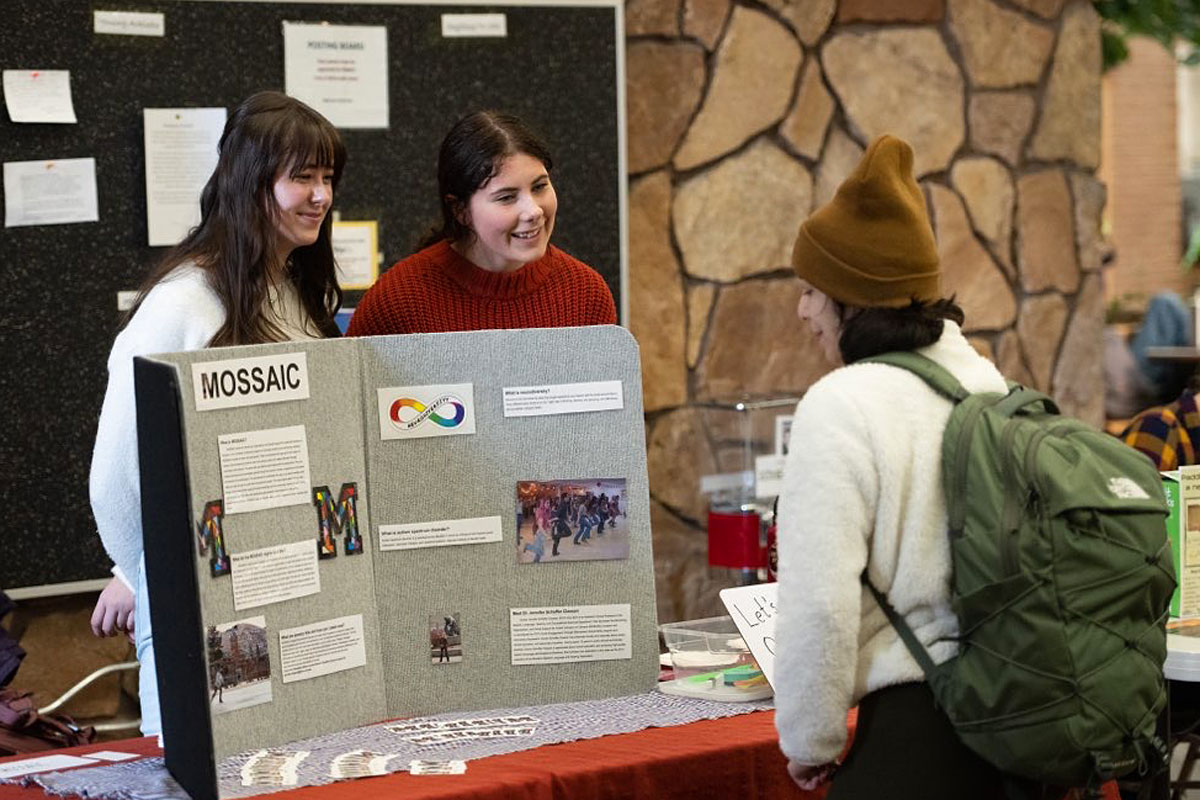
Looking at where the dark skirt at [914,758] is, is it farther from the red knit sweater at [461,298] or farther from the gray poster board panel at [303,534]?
the red knit sweater at [461,298]

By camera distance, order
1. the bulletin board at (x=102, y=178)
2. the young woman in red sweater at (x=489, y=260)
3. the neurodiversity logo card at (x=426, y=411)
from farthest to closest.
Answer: the bulletin board at (x=102, y=178) → the young woman in red sweater at (x=489, y=260) → the neurodiversity logo card at (x=426, y=411)

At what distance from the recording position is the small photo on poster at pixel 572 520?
7.52 ft

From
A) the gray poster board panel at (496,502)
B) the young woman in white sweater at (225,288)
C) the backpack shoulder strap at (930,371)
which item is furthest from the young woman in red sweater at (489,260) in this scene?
the backpack shoulder strap at (930,371)

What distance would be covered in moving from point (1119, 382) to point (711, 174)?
2506 mm

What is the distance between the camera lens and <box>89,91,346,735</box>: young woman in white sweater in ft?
7.50

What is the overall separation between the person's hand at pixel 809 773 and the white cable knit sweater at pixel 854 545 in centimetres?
5

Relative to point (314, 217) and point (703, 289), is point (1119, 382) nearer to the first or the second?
point (703, 289)

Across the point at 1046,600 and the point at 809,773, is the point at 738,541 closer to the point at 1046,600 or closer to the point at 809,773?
the point at 809,773

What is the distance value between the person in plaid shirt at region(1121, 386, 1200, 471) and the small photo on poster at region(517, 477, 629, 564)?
107 centimetres

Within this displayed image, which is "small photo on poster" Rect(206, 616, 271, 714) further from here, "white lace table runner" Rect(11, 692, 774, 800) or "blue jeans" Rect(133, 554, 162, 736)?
"blue jeans" Rect(133, 554, 162, 736)

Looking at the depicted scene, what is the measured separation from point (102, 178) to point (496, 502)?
1636mm

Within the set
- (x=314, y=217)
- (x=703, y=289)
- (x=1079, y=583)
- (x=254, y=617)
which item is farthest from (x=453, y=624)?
(x=703, y=289)

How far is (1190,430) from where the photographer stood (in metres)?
2.84

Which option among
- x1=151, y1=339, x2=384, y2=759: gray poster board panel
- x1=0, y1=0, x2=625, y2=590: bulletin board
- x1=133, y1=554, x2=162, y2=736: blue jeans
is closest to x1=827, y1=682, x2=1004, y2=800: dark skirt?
x1=151, y1=339, x2=384, y2=759: gray poster board panel
